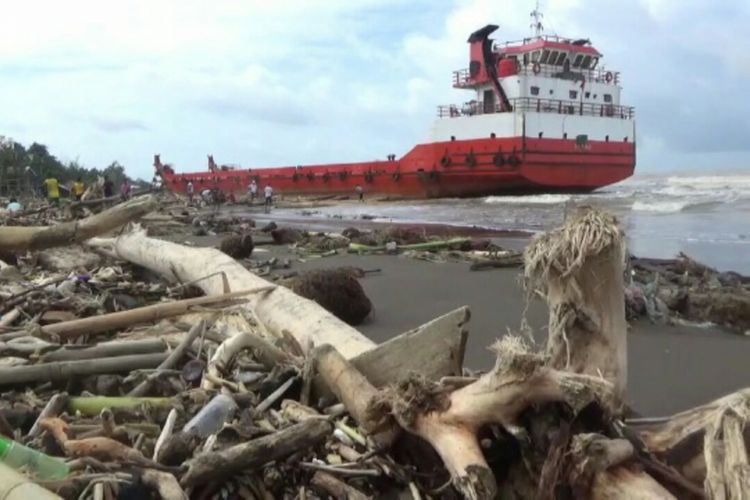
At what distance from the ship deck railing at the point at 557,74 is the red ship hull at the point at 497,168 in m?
3.25

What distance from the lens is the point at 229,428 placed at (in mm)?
2916

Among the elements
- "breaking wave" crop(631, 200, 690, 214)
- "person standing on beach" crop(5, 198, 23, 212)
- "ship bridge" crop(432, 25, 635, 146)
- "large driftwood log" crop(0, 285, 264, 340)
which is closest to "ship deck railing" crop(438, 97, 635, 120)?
"ship bridge" crop(432, 25, 635, 146)

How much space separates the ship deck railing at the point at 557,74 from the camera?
3194 centimetres

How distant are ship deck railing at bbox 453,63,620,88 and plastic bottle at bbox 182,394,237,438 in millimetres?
30423

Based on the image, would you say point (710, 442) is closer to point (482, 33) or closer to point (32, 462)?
point (32, 462)

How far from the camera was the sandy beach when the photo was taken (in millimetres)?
4734

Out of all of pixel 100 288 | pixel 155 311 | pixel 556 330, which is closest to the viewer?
pixel 556 330

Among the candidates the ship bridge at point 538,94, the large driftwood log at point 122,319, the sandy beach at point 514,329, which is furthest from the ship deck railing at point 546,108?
the large driftwood log at point 122,319

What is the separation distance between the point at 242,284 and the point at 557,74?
28.9m

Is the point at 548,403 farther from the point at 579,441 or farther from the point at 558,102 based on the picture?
the point at 558,102

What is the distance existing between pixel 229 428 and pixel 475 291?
17.6 feet

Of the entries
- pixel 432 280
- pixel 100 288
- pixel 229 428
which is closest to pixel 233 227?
pixel 432 280

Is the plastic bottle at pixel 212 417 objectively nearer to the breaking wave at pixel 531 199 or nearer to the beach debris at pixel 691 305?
the beach debris at pixel 691 305

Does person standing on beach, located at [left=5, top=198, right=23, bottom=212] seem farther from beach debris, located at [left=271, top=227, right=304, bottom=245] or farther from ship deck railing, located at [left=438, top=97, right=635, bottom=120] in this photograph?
ship deck railing, located at [left=438, top=97, right=635, bottom=120]
